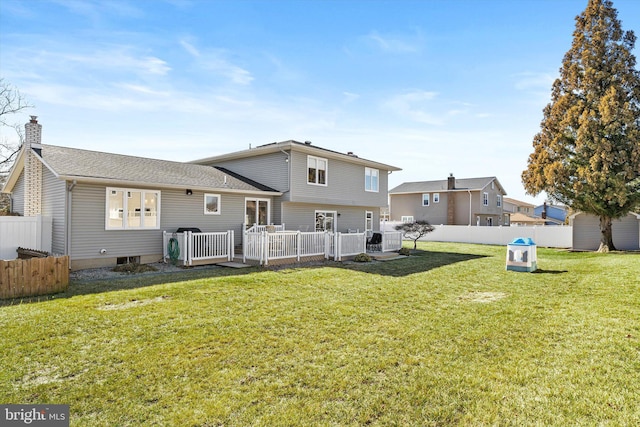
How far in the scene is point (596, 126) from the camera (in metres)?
20.0

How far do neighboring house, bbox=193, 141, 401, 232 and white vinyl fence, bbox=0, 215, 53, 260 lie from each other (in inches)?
290

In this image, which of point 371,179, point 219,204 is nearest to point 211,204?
point 219,204

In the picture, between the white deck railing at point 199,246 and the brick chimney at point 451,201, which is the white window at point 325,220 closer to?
the white deck railing at point 199,246

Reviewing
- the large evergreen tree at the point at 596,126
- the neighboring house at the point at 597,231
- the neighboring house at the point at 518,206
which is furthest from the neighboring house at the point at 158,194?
the neighboring house at the point at 518,206

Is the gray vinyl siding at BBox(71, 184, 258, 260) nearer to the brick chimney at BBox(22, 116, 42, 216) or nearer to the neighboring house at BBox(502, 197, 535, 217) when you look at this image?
the brick chimney at BBox(22, 116, 42, 216)

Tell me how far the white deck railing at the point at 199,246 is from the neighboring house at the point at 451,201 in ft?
91.9

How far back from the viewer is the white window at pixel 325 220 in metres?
19.3

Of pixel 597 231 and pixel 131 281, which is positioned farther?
pixel 597 231

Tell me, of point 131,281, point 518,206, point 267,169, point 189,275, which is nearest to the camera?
point 131,281

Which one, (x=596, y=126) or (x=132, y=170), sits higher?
(x=596, y=126)

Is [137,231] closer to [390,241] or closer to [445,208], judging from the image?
[390,241]

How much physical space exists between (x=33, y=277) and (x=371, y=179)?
56.7ft

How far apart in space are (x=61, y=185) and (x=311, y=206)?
10704 mm

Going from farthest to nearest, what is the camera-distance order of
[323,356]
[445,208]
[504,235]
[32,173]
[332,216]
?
[445,208] → [504,235] → [332,216] → [32,173] → [323,356]
